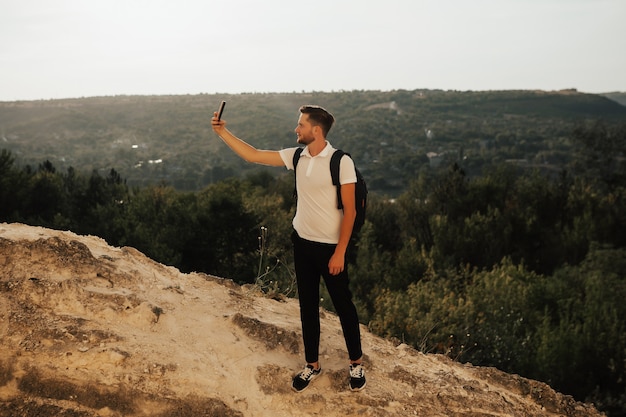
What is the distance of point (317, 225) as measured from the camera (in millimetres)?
4426

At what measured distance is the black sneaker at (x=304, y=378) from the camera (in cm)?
470

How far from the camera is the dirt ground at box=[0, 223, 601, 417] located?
4371 mm

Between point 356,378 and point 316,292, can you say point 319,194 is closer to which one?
point 316,292

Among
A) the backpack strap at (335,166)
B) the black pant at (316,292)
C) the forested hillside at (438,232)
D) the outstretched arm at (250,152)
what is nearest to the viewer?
the backpack strap at (335,166)

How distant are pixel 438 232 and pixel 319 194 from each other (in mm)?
29606

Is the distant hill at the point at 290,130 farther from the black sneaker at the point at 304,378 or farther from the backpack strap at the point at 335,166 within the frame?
the backpack strap at the point at 335,166

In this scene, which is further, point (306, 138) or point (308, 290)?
point (308, 290)

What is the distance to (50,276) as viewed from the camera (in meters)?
5.20

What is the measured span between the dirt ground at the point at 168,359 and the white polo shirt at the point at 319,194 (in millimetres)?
1324

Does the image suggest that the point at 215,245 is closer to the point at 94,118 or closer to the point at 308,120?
the point at 308,120

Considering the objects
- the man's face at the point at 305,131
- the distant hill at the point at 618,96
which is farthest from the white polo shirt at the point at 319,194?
the distant hill at the point at 618,96

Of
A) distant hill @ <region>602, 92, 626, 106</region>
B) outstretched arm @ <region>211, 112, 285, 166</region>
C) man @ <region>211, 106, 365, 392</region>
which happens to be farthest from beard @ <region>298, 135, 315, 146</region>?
distant hill @ <region>602, 92, 626, 106</region>

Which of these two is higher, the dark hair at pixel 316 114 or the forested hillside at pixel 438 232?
the dark hair at pixel 316 114

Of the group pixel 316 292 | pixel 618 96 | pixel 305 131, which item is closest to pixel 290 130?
pixel 316 292
